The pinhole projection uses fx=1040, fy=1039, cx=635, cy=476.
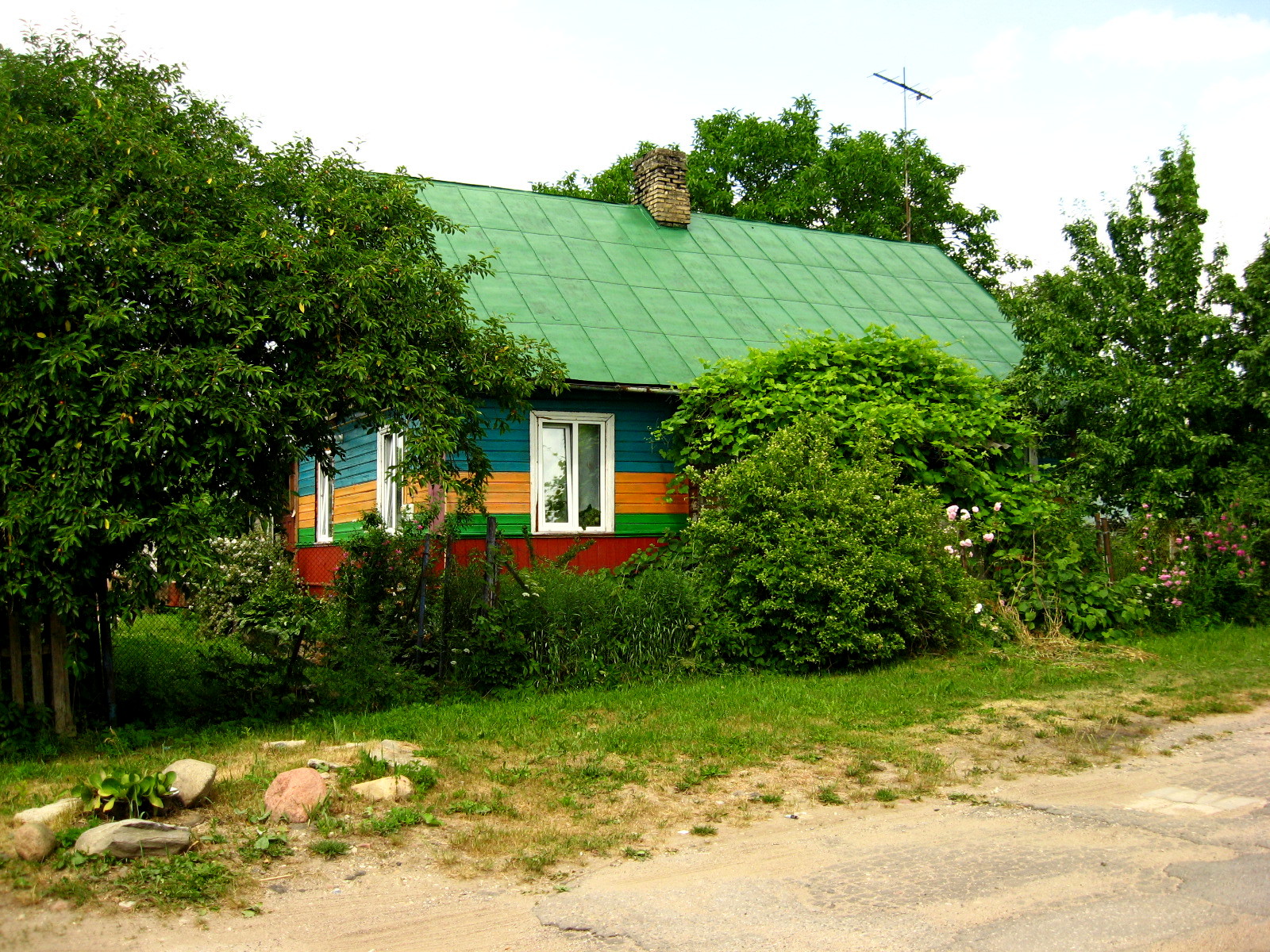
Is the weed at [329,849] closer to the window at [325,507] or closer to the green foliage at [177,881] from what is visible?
the green foliage at [177,881]

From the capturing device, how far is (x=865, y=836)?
5.77 m

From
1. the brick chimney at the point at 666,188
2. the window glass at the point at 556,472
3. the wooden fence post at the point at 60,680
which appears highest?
the brick chimney at the point at 666,188

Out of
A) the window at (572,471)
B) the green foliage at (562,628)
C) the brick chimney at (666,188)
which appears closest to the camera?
the green foliage at (562,628)

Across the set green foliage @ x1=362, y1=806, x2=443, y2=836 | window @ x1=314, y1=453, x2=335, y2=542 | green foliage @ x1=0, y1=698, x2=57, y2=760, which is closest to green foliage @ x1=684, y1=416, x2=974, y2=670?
green foliage @ x1=362, y1=806, x2=443, y2=836

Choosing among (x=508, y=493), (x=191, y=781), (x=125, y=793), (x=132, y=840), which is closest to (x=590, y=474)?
(x=508, y=493)

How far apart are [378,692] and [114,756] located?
89.3 inches

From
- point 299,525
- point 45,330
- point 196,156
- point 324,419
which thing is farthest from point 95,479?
point 299,525

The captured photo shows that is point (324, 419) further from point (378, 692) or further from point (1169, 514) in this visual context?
point (1169, 514)

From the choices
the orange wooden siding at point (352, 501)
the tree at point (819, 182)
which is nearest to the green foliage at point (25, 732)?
the orange wooden siding at point (352, 501)

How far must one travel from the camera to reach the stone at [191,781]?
5.91m

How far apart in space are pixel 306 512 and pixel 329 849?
40.9 ft

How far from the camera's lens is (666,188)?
61.3ft

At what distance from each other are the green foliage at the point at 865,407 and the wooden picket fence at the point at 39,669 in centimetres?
732

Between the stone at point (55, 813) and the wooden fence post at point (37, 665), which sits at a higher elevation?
the wooden fence post at point (37, 665)
